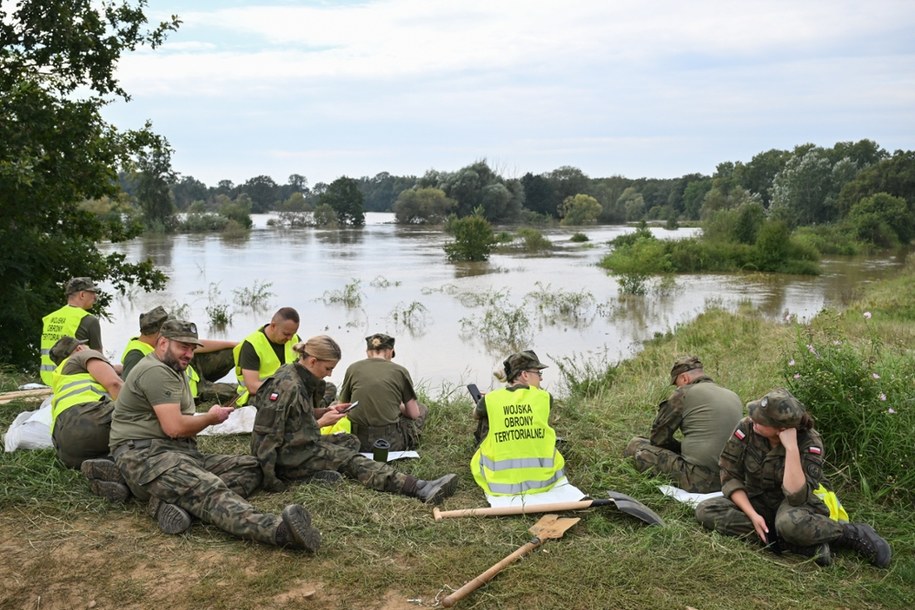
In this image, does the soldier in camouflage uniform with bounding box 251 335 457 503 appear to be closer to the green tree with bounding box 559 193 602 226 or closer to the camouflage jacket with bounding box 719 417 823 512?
the camouflage jacket with bounding box 719 417 823 512

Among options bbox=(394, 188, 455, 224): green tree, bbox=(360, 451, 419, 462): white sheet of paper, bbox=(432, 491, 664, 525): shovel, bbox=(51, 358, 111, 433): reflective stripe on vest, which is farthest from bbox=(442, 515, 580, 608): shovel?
bbox=(394, 188, 455, 224): green tree

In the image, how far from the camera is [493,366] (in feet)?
41.6

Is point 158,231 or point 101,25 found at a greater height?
point 101,25

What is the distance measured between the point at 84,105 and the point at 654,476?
9.93 m

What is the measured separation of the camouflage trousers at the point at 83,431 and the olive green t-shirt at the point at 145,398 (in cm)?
50

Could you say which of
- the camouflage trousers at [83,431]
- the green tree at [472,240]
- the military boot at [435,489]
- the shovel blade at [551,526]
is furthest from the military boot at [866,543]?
the green tree at [472,240]

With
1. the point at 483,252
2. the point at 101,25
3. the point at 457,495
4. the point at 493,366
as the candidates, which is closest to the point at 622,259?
the point at 483,252

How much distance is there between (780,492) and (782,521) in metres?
0.31

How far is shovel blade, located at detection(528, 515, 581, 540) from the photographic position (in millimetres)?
4578

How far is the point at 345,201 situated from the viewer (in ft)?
231

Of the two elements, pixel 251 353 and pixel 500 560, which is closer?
pixel 500 560

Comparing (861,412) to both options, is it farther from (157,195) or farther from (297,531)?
(157,195)

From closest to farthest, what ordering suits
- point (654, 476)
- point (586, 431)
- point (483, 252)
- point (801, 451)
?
point (801, 451) < point (654, 476) < point (586, 431) < point (483, 252)

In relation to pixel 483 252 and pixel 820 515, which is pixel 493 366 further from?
pixel 483 252
